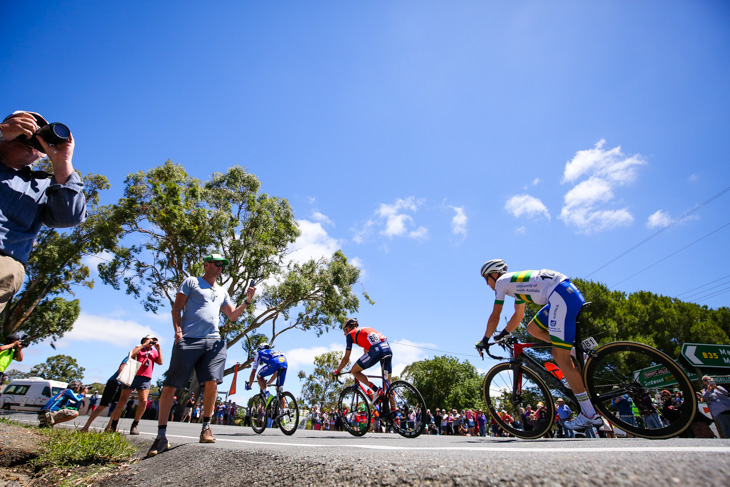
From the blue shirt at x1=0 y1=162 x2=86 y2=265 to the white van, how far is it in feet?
93.0

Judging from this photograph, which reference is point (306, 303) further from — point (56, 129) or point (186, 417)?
point (56, 129)

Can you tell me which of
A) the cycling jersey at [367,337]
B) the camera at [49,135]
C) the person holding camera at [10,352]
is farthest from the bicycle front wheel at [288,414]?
the person holding camera at [10,352]

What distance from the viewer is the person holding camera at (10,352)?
6898 millimetres

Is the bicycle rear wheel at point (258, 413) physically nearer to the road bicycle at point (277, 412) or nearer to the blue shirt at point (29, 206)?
the road bicycle at point (277, 412)

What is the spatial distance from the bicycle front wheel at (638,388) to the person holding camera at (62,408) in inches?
321

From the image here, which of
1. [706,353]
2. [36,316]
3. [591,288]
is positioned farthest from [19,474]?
[591,288]

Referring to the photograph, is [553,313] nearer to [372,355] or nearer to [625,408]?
[625,408]

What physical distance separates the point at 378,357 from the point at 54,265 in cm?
2131

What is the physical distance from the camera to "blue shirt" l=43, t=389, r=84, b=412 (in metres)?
6.55

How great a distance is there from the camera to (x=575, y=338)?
3420 mm

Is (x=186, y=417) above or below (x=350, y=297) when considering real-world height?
below

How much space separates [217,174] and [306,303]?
29.9 feet

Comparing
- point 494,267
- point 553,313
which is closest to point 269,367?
point 494,267

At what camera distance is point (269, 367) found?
6531 mm
